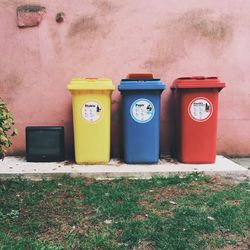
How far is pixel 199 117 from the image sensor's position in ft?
19.0

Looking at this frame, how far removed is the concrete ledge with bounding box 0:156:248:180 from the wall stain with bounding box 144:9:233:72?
66.1 inches

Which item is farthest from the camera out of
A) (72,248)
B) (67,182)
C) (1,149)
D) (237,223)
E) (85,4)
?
(85,4)

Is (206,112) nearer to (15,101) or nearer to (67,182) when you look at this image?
(67,182)

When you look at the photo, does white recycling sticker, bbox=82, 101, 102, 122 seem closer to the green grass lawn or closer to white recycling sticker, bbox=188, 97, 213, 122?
the green grass lawn

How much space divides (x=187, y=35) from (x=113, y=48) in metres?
1.17

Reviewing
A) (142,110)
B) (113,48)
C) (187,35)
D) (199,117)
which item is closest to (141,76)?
(142,110)

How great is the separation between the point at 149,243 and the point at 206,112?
9.58ft

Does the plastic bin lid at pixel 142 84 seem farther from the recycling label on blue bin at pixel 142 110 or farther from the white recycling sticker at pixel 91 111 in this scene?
the white recycling sticker at pixel 91 111

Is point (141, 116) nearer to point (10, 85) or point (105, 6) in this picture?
point (105, 6)

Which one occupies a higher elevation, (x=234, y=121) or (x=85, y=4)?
(x=85, y=4)

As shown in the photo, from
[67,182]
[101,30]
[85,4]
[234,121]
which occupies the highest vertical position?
[85,4]

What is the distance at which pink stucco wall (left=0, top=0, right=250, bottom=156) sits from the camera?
6363mm

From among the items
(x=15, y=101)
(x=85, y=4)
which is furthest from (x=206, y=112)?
(x=15, y=101)

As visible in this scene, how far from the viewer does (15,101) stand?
643 cm
